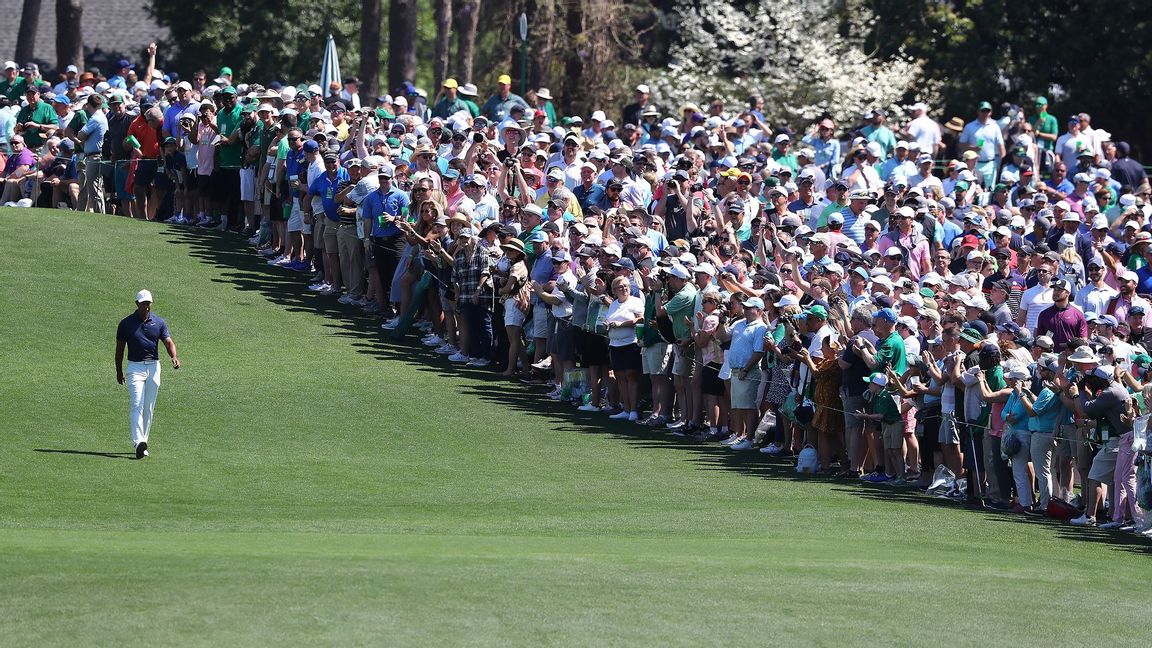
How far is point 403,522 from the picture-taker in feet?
52.3

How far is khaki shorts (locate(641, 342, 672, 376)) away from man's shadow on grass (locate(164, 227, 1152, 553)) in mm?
696

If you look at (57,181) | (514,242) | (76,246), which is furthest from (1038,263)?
(57,181)

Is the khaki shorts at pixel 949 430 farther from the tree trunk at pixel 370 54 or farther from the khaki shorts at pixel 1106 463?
the tree trunk at pixel 370 54

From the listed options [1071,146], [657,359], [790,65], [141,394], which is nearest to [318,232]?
[657,359]

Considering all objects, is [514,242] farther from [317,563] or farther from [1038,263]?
[317,563]

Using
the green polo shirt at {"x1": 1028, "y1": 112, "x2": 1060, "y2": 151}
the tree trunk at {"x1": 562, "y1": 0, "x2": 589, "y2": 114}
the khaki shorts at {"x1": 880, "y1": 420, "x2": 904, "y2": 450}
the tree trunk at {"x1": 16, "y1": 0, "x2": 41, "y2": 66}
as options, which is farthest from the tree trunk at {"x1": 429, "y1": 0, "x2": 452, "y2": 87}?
the khaki shorts at {"x1": 880, "y1": 420, "x2": 904, "y2": 450}

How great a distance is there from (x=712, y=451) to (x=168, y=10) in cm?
3589

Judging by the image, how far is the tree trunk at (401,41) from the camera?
42.1m

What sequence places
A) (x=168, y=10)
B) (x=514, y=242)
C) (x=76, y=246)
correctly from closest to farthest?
(x=514, y=242) < (x=76, y=246) < (x=168, y=10)

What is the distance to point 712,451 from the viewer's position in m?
20.6

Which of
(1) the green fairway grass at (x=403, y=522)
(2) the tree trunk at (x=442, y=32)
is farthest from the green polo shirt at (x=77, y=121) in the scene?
(2) the tree trunk at (x=442, y=32)

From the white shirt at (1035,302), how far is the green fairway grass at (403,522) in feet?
12.6

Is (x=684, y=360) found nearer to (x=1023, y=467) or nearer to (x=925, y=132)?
(x=1023, y=467)

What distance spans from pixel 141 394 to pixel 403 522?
3.82m
